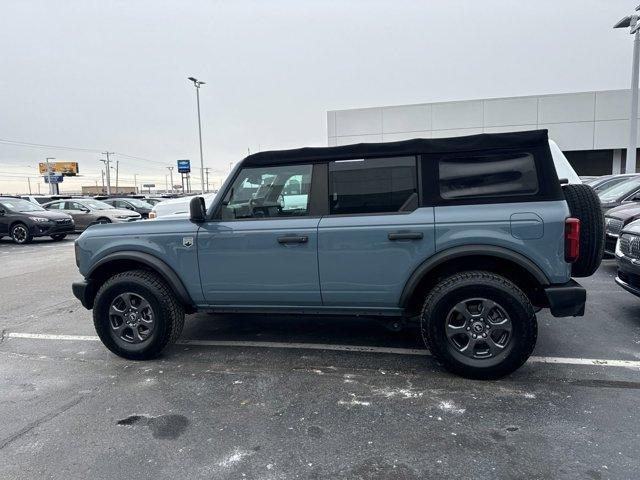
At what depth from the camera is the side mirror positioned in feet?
13.4

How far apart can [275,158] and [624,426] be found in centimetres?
332

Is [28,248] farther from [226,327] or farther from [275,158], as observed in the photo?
[275,158]

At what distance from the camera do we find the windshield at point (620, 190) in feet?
30.8

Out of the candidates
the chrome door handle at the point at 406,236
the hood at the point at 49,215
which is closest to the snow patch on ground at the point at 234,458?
the chrome door handle at the point at 406,236

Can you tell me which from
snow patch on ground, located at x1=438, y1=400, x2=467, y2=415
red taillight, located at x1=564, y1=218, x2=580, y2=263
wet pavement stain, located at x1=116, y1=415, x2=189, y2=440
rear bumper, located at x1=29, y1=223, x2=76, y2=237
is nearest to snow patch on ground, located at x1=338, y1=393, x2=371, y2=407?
snow patch on ground, located at x1=438, y1=400, x2=467, y2=415

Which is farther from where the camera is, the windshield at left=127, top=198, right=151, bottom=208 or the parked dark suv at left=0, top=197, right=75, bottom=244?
the windshield at left=127, top=198, right=151, bottom=208

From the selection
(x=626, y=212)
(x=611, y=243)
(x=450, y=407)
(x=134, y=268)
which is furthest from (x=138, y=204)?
(x=450, y=407)

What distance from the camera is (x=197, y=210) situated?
4.11 meters

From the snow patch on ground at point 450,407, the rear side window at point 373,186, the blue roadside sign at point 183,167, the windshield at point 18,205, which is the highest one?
the blue roadside sign at point 183,167

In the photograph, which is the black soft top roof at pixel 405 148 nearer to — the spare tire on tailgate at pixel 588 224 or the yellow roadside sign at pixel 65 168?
the spare tire on tailgate at pixel 588 224

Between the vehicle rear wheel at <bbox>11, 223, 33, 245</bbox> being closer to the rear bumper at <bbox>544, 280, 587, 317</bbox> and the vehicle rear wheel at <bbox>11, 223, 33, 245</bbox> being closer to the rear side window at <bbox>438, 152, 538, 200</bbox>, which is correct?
the rear side window at <bbox>438, 152, 538, 200</bbox>

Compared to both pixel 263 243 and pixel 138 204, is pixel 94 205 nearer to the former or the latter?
pixel 138 204

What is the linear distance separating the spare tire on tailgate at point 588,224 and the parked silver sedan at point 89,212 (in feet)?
56.0

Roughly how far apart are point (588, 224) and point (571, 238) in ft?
1.45
